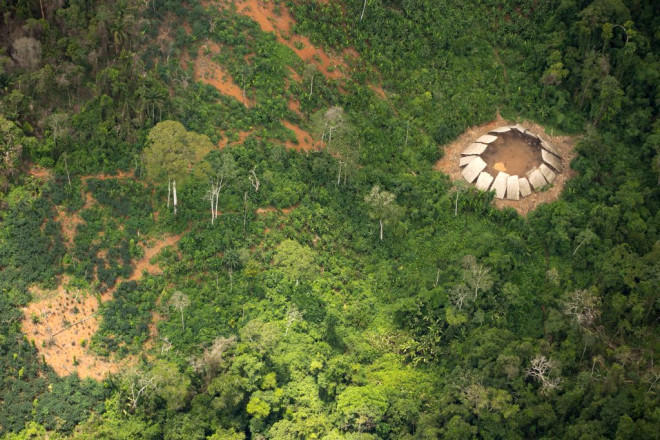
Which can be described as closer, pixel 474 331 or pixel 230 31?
pixel 474 331

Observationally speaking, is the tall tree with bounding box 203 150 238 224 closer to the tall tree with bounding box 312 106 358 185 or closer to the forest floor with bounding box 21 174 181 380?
the forest floor with bounding box 21 174 181 380

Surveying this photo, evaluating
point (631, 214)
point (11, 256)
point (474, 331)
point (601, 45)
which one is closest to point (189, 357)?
point (11, 256)

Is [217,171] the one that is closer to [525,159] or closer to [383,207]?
[383,207]

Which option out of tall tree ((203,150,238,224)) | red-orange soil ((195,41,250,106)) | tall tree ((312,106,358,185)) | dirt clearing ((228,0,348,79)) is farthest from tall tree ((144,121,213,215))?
dirt clearing ((228,0,348,79))

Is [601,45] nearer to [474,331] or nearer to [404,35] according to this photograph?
[404,35]

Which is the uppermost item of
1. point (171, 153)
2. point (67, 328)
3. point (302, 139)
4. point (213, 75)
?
point (213, 75)

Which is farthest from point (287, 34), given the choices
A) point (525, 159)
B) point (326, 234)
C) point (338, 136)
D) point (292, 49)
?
point (525, 159)
